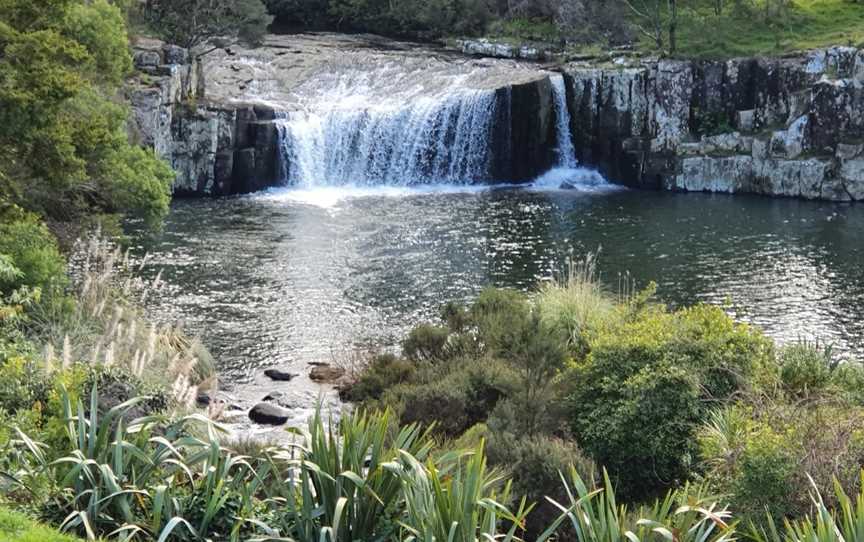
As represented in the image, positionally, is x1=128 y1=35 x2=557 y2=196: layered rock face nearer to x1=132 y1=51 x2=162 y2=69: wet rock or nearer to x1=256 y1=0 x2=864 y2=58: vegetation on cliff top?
x1=132 y1=51 x2=162 y2=69: wet rock

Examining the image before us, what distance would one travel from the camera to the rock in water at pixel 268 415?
2006 cm

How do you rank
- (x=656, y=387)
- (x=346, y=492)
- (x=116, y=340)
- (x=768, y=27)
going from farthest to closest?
1. (x=768, y=27)
2. (x=116, y=340)
3. (x=656, y=387)
4. (x=346, y=492)

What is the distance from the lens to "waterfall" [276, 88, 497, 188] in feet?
143

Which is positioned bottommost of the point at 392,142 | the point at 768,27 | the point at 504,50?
the point at 392,142

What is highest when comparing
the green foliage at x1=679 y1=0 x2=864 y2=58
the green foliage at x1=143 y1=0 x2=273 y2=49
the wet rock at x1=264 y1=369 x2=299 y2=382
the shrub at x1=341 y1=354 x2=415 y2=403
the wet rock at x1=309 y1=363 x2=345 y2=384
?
the green foliage at x1=679 y1=0 x2=864 y2=58

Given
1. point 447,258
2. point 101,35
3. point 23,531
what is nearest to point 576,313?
point 447,258

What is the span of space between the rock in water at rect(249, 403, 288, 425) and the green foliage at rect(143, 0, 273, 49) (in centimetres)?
2963

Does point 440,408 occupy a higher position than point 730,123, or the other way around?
point 730,123

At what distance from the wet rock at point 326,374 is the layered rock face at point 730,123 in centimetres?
2554

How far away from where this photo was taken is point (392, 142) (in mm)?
44344

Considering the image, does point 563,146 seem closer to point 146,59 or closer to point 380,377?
point 146,59

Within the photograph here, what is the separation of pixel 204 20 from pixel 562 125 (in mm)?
17171

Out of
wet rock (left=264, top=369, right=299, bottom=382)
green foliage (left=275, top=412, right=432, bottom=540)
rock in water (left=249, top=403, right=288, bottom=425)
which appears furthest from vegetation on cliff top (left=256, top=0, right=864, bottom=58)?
green foliage (left=275, top=412, right=432, bottom=540)

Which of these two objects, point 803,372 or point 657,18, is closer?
point 803,372
